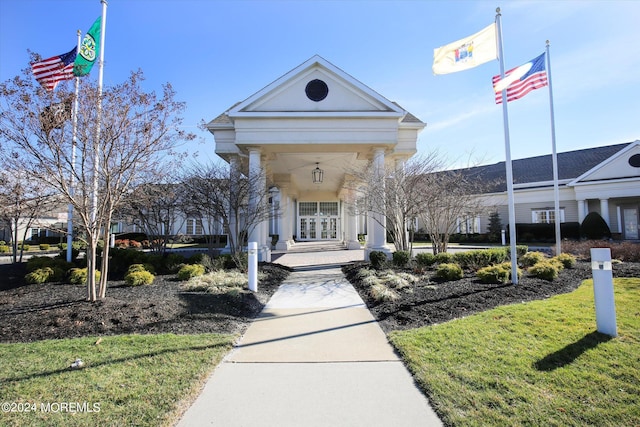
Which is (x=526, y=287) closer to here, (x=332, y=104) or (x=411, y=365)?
(x=411, y=365)

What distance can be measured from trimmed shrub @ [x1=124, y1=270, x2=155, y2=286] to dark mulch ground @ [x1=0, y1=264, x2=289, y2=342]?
0.82ft

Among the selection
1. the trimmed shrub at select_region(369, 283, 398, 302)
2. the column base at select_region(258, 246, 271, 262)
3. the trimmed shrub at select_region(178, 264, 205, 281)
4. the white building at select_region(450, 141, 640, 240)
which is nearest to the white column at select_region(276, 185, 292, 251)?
the column base at select_region(258, 246, 271, 262)

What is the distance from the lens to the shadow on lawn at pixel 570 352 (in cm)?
364

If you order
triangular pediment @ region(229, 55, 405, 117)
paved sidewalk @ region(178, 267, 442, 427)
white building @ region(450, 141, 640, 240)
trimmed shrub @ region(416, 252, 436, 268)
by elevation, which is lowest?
paved sidewalk @ region(178, 267, 442, 427)

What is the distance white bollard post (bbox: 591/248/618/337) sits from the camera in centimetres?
443

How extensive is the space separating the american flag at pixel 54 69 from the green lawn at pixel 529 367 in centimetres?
922

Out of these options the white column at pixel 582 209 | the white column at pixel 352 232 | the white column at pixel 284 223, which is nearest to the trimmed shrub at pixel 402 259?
the white column at pixel 352 232

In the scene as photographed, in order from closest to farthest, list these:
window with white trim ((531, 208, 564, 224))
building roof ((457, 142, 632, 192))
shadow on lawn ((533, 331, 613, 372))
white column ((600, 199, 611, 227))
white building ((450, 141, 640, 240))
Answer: shadow on lawn ((533, 331, 613, 372))
white building ((450, 141, 640, 240))
white column ((600, 199, 611, 227))
window with white trim ((531, 208, 564, 224))
building roof ((457, 142, 632, 192))

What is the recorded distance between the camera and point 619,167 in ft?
76.2

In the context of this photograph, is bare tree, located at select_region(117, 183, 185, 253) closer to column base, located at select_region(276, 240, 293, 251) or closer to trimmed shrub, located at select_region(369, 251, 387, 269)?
trimmed shrub, located at select_region(369, 251, 387, 269)

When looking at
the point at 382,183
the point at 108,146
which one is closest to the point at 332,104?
the point at 382,183

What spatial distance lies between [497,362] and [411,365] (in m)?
0.99

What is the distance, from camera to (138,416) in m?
2.81

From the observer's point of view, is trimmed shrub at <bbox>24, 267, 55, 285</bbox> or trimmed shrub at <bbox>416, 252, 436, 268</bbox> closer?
trimmed shrub at <bbox>24, 267, 55, 285</bbox>
